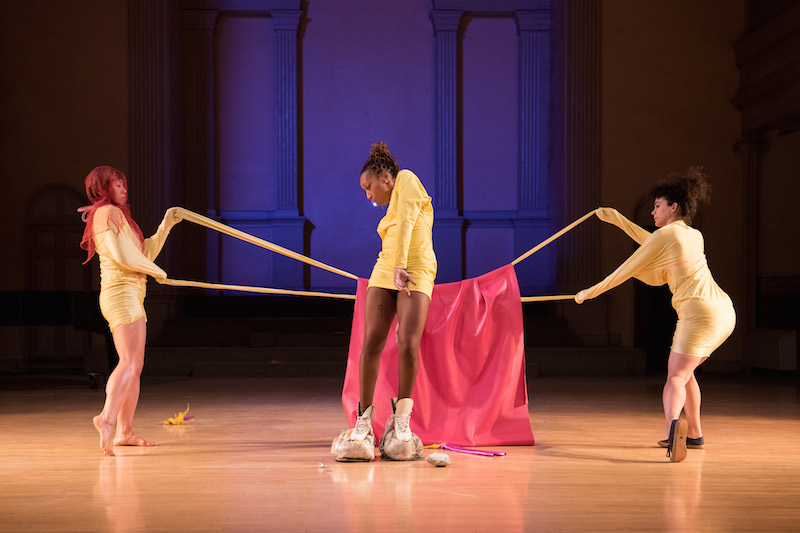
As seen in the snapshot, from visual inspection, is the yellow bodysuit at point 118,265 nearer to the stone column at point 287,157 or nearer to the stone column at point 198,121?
the stone column at point 287,157

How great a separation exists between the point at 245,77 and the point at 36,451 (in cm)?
871

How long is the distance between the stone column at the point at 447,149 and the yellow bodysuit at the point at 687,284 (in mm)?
7806

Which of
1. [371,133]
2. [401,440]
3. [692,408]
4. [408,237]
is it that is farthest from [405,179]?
[371,133]

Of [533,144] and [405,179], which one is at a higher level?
[533,144]

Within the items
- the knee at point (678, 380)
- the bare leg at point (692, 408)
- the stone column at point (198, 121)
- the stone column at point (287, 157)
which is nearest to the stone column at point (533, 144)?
the stone column at point (287, 157)

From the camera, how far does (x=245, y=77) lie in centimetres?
1216

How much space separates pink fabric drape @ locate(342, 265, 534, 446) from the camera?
4.54 meters

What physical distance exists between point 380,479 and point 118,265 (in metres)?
1.94

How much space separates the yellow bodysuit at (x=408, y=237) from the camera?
403 cm

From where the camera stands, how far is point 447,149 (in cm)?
1227

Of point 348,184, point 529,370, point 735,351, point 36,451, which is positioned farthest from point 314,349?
point 735,351

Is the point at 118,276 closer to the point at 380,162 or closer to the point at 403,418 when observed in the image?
the point at 380,162

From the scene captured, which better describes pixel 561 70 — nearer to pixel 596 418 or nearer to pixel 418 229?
pixel 596 418

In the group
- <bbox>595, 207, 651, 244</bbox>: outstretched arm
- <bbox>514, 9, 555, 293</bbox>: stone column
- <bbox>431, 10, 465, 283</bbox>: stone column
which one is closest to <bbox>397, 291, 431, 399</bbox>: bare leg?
<bbox>595, 207, 651, 244</bbox>: outstretched arm
